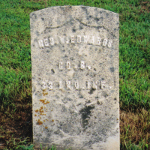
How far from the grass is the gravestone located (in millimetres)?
262

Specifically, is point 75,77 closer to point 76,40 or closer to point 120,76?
point 76,40

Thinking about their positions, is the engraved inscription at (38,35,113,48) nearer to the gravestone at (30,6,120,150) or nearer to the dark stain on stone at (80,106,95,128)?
the gravestone at (30,6,120,150)

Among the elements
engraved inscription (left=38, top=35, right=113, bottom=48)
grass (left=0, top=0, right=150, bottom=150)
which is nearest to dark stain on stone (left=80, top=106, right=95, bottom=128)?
grass (left=0, top=0, right=150, bottom=150)

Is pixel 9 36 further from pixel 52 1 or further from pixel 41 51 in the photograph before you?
pixel 41 51

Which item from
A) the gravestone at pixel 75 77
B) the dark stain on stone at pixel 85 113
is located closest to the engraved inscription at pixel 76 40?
the gravestone at pixel 75 77

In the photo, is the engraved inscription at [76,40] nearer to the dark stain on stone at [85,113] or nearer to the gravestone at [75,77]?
the gravestone at [75,77]

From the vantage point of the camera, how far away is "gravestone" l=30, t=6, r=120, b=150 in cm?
183

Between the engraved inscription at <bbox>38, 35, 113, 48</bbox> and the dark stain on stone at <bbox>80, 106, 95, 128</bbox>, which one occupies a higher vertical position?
the engraved inscription at <bbox>38, 35, 113, 48</bbox>

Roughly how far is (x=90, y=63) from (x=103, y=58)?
0.13 metres

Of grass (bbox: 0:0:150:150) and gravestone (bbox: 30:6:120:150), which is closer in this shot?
gravestone (bbox: 30:6:120:150)

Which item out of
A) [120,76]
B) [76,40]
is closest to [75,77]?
[76,40]

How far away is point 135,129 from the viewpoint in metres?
2.10

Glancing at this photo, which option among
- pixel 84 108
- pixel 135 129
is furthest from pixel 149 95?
pixel 84 108

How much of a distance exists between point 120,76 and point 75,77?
5.18 feet
